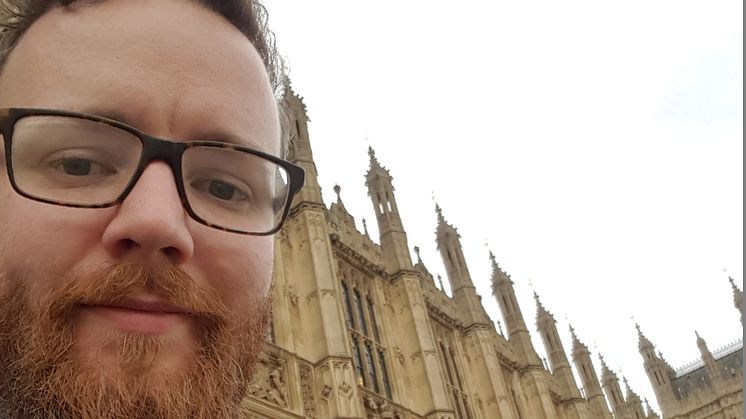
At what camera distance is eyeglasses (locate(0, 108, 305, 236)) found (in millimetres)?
990

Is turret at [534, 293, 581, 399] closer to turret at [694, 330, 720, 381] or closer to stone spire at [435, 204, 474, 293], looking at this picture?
stone spire at [435, 204, 474, 293]

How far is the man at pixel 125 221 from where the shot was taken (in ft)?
3.13

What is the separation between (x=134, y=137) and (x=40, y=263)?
0.84ft

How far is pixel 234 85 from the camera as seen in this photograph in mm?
1333

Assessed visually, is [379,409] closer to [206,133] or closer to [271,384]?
[271,384]

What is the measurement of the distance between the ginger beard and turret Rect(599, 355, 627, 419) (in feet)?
107

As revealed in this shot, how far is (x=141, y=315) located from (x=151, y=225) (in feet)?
0.51

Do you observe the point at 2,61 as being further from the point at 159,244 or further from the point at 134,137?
the point at 159,244

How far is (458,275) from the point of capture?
18.0m

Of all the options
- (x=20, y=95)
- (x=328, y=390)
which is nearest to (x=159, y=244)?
(x=20, y=95)

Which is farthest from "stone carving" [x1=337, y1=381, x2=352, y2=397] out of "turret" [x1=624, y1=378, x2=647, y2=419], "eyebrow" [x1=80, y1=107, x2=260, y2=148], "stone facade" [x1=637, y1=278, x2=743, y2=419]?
"stone facade" [x1=637, y1=278, x2=743, y2=419]

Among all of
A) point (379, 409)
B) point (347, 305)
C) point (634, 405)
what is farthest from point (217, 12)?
point (634, 405)

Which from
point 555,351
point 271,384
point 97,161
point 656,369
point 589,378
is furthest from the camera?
point 656,369

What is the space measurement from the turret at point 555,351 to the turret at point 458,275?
19.2ft
